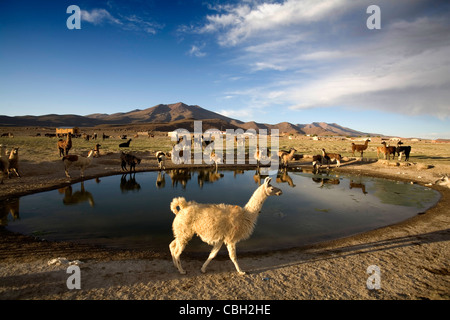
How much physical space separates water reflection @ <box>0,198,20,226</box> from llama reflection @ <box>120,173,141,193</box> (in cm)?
514

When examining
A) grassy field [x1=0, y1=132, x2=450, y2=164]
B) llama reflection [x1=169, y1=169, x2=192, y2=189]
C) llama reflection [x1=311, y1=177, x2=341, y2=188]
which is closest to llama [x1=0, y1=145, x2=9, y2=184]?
grassy field [x1=0, y1=132, x2=450, y2=164]

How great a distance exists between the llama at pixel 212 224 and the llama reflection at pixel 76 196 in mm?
8272

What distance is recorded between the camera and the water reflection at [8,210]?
925cm

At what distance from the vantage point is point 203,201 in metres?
12.6

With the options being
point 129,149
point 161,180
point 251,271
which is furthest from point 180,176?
point 129,149

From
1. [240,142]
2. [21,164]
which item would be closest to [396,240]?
[21,164]

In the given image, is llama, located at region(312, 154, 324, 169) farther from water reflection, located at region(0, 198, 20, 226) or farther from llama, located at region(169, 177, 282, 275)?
water reflection, located at region(0, 198, 20, 226)

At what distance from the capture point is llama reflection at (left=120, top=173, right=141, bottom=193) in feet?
49.6

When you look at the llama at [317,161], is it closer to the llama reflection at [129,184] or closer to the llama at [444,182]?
the llama at [444,182]

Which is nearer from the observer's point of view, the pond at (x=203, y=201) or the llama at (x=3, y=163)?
the pond at (x=203, y=201)

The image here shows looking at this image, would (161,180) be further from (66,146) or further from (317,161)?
(317,161)

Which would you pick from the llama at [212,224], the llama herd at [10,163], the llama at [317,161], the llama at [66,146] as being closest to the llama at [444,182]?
the llama at [317,161]
